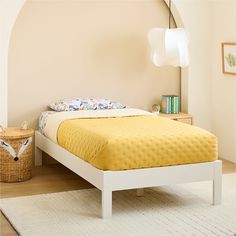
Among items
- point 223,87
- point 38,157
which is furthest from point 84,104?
point 223,87

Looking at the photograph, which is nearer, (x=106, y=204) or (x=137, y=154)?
(x=106, y=204)

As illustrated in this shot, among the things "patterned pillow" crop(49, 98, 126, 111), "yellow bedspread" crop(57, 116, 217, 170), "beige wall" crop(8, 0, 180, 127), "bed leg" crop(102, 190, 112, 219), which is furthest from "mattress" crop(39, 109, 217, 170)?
"beige wall" crop(8, 0, 180, 127)

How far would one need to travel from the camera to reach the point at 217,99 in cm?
616

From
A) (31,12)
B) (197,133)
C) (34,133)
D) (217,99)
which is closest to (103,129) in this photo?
(197,133)

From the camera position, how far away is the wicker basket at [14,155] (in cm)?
496

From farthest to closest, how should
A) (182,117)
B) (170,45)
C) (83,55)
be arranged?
(182,117) < (83,55) < (170,45)

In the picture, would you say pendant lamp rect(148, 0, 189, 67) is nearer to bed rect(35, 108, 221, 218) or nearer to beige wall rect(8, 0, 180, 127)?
beige wall rect(8, 0, 180, 127)

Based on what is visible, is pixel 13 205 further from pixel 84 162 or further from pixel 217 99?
pixel 217 99

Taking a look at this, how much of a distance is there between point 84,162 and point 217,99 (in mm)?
2320

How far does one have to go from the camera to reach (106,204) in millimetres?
3977

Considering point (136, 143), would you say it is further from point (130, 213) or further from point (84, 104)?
point (84, 104)

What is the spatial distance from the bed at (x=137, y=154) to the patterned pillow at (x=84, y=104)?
0.64m

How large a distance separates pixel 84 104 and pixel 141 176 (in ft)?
5.39

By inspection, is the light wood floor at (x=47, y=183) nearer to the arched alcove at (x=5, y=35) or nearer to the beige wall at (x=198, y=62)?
the arched alcove at (x=5, y=35)
